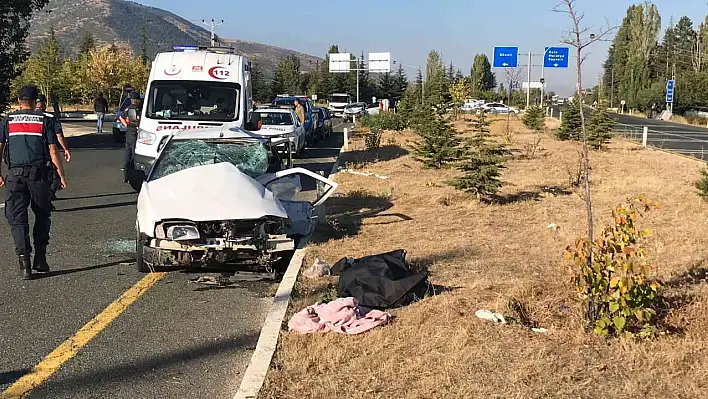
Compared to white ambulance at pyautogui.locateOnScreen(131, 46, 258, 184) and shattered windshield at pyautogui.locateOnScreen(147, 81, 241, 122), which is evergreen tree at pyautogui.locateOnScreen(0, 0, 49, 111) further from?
shattered windshield at pyautogui.locateOnScreen(147, 81, 241, 122)

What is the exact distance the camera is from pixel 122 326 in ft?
19.0

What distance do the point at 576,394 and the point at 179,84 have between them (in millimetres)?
12029

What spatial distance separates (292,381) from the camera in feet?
14.6

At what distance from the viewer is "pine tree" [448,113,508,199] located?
457 inches

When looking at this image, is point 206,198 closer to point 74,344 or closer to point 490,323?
point 74,344

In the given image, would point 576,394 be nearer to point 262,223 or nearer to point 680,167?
point 262,223

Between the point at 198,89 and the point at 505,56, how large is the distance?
38486 mm

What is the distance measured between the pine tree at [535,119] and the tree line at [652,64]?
50.5 metres

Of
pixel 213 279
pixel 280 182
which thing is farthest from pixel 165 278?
pixel 280 182

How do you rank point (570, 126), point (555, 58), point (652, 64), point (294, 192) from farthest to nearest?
point (652, 64), point (555, 58), point (570, 126), point (294, 192)

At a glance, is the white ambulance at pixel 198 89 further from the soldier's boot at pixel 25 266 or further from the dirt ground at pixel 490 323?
the soldier's boot at pixel 25 266

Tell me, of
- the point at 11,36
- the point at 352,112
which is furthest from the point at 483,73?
the point at 11,36

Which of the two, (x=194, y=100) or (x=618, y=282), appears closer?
(x=618, y=282)

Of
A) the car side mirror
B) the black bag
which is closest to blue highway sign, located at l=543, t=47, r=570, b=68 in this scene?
the car side mirror
